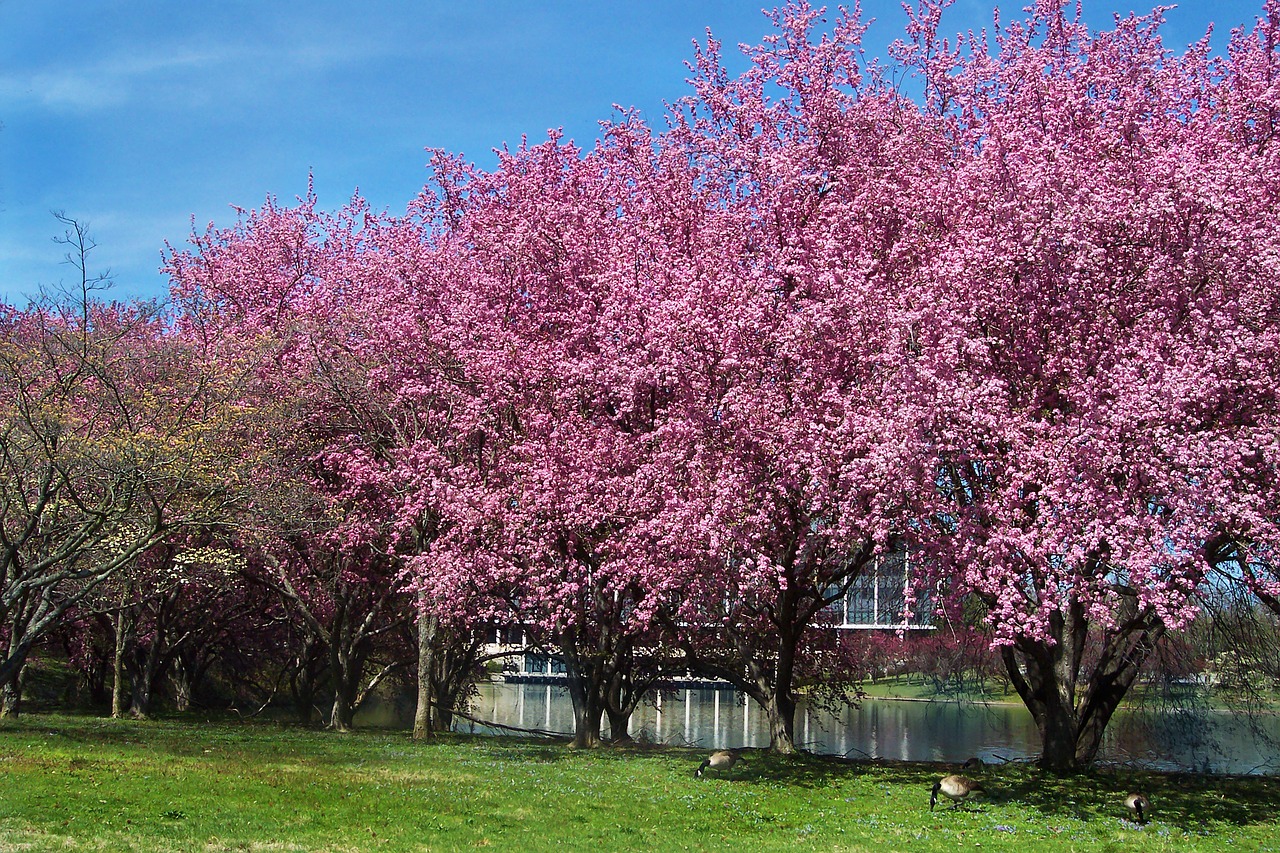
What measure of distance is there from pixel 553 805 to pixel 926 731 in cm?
3714

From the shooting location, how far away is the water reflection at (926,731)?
29.2 m

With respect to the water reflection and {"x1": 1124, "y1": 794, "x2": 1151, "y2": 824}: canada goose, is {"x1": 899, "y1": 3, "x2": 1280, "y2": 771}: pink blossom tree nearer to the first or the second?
{"x1": 1124, "y1": 794, "x2": 1151, "y2": 824}: canada goose

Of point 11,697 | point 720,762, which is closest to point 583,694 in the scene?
point 720,762

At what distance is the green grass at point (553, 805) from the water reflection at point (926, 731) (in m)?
5.69

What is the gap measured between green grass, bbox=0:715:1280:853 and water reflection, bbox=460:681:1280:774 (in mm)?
5693

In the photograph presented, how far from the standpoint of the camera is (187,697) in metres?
40.6

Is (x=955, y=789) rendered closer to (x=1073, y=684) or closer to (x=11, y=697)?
(x=1073, y=684)

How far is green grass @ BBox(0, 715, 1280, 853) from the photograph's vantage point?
1341cm

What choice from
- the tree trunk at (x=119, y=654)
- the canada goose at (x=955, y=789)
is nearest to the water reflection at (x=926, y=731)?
the canada goose at (x=955, y=789)

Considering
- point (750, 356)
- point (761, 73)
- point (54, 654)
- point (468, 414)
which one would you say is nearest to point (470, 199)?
point (468, 414)

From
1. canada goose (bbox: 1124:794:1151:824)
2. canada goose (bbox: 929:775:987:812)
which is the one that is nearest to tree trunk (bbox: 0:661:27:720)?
canada goose (bbox: 929:775:987:812)

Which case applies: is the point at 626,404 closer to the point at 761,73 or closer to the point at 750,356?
the point at 750,356

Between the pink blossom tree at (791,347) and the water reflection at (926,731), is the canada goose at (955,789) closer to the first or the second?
the pink blossom tree at (791,347)

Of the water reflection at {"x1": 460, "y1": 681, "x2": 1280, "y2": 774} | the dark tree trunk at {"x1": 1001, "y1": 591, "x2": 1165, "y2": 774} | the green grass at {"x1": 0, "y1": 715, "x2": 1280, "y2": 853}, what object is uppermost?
the dark tree trunk at {"x1": 1001, "y1": 591, "x2": 1165, "y2": 774}
